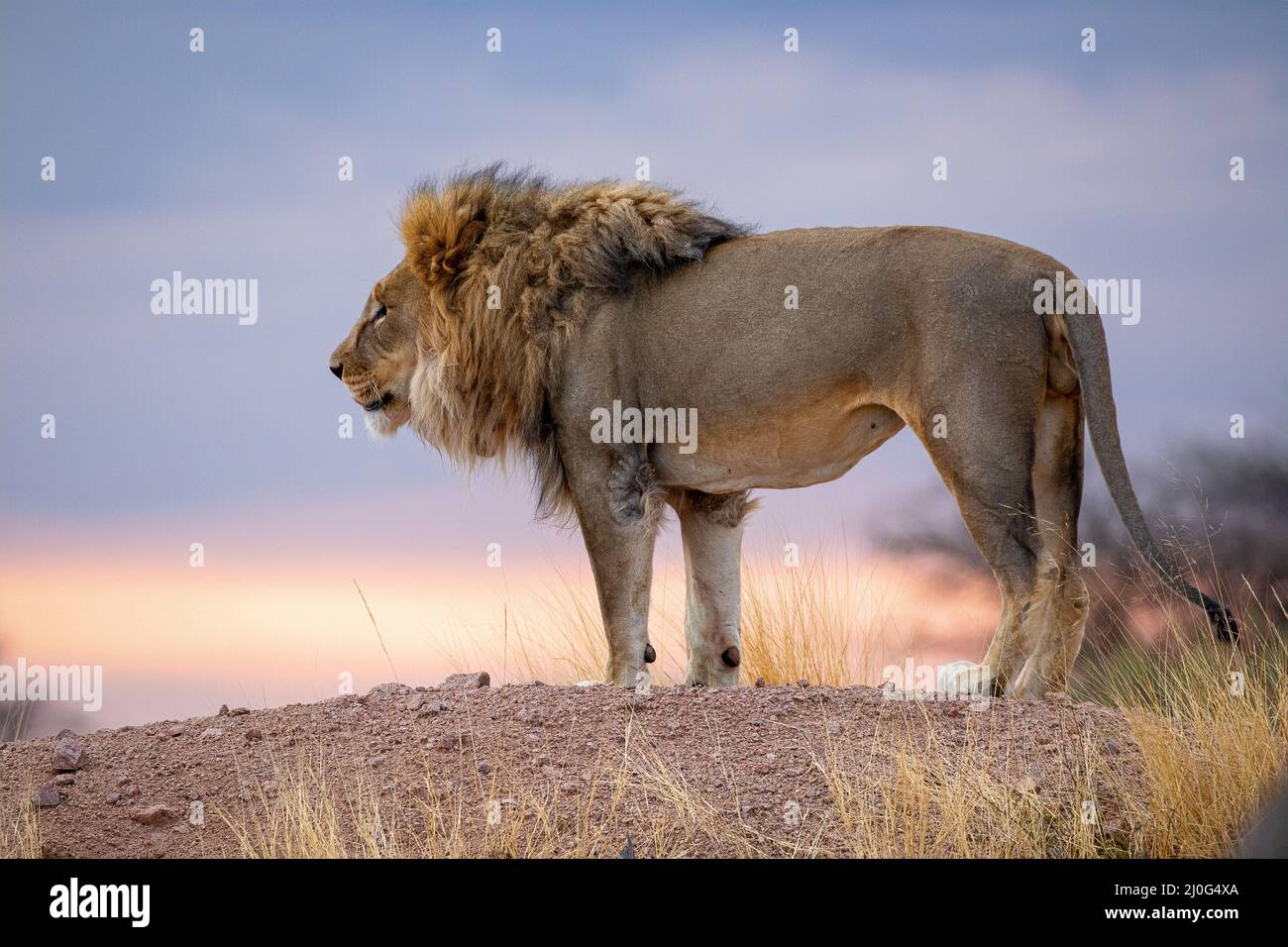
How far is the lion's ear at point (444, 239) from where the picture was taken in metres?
8.27

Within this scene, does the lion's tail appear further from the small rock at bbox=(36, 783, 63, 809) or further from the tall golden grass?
the small rock at bbox=(36, 783, 63, 809)

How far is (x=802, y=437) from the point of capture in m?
7.44

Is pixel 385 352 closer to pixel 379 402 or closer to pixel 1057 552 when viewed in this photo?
pixel 379 402

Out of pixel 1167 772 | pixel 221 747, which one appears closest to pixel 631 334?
pixel 221 747

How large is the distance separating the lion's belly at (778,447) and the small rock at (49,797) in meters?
3.40

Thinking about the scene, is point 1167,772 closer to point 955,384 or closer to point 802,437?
point 955,384

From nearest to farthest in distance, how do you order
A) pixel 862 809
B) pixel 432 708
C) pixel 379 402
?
pixel 862 809 < pixel 432 708 < pixel 379 402

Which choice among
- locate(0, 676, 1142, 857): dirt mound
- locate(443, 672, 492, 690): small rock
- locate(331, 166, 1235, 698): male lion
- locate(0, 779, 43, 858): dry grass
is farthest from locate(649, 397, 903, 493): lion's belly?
locate(0, 779, 43, 858): dry grass

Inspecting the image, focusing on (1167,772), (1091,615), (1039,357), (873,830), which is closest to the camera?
(873,830)

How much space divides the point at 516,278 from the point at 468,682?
2253 millimetres

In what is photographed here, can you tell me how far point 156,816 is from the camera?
638cm

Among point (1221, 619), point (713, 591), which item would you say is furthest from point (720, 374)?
point (1221, 619)

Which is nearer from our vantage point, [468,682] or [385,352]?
[468,682]

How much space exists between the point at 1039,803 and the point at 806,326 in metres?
2.65
